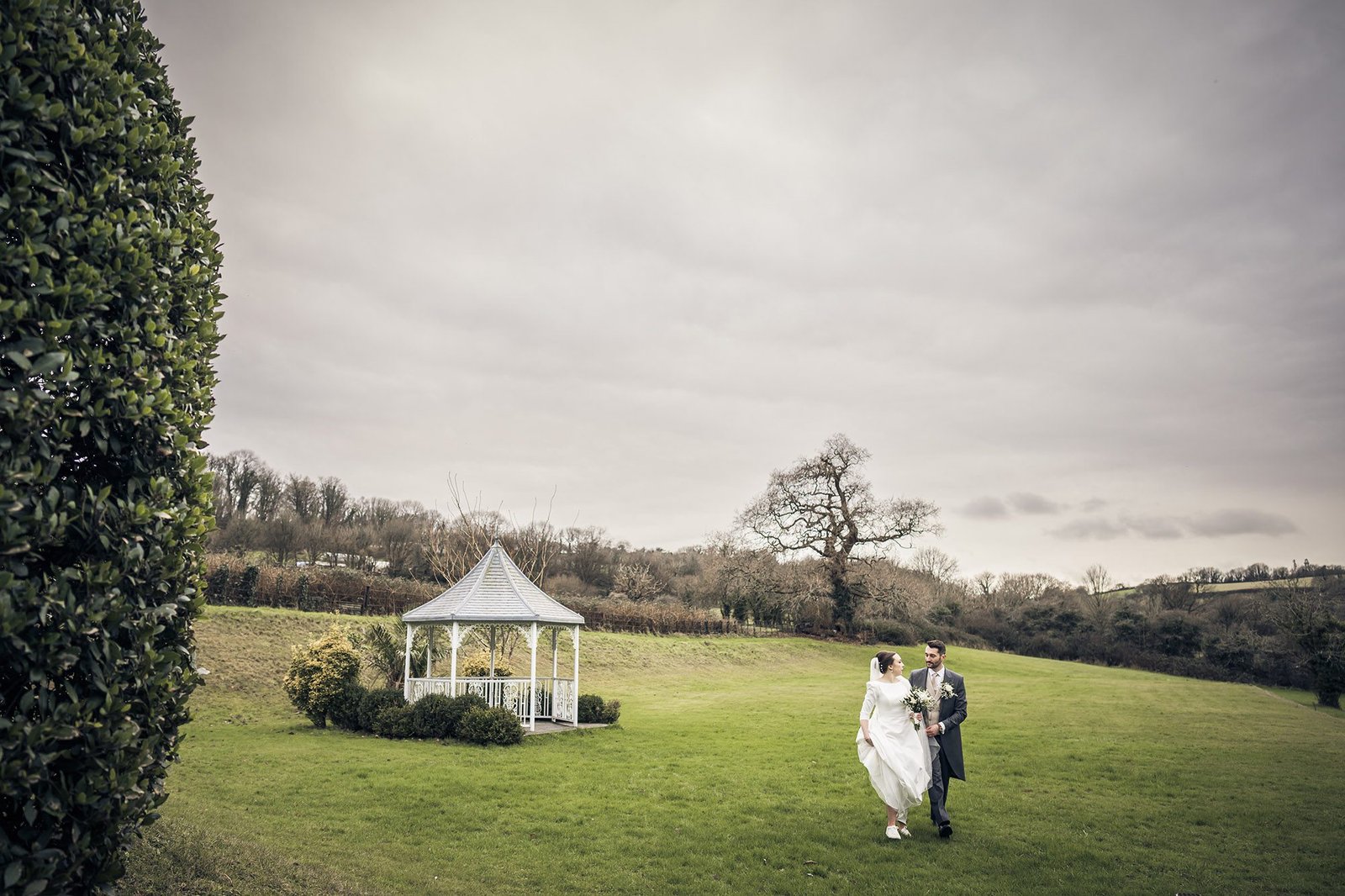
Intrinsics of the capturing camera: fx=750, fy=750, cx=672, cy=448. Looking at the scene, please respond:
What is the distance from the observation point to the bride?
8.90 m

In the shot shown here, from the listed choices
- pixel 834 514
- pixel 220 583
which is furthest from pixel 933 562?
pixel 220 583

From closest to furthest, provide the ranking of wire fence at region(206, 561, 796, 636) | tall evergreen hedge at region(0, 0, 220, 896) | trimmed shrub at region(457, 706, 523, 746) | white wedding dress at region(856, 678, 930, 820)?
tall evergreen hedge at region(0, 0, 220, 896)
white wedding dress at region(856, 678, 930, 820)
trimmed shrub at region(457, 706, 523, 746)
wire fence at region(206, 561, 796, 636)

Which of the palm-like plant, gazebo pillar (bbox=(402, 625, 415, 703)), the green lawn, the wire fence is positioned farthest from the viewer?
the wire fence

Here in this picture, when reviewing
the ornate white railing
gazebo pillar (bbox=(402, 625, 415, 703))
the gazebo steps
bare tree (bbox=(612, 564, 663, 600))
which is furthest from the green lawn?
bare tree (bbox=(612, 564, 663, 600))

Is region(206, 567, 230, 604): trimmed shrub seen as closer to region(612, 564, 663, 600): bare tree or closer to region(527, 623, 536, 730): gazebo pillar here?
region(527, 623, 536, 730): gazebo pillar

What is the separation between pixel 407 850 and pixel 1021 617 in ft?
165

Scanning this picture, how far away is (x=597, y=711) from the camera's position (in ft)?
62.7

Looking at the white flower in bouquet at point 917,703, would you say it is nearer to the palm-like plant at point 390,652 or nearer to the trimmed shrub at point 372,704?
the trimmed shrub at point 372,704

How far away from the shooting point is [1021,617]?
166 feet

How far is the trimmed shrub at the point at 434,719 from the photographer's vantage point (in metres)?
16.5

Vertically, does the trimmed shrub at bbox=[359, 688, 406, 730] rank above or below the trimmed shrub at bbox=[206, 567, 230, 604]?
below

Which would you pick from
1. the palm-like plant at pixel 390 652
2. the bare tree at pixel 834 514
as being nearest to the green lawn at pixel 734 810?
the palm-like plant at pixel 390 652

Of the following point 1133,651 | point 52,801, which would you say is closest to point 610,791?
point 52,801

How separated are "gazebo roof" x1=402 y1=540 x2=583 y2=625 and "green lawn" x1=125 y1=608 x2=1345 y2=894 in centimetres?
289
